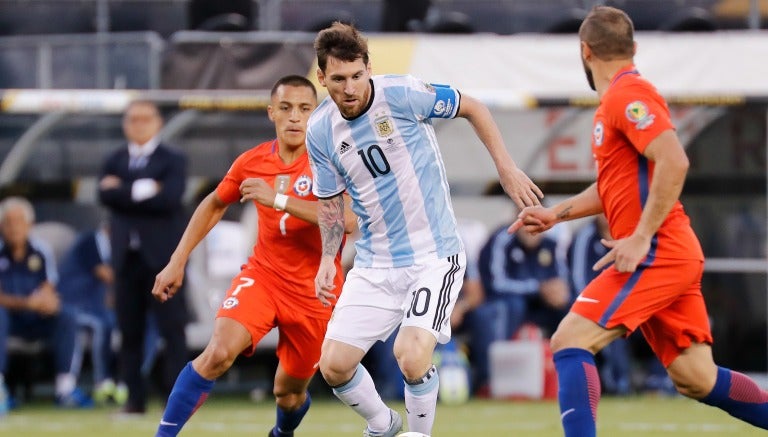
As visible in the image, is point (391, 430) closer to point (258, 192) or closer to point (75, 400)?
point (258, 192)

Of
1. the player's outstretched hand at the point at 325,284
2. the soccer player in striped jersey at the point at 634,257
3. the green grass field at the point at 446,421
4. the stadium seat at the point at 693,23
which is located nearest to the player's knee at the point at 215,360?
the player's outstretched hand at the point at 325,284

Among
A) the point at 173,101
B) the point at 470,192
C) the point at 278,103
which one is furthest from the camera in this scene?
the point at 470,192

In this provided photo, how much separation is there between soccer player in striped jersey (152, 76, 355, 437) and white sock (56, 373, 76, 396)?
191 inches

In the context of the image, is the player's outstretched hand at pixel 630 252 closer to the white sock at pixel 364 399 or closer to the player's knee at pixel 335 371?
the player's knee at pixel 335 371

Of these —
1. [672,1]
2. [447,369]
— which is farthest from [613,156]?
[672,1]

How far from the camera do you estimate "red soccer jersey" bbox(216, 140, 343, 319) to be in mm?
7992

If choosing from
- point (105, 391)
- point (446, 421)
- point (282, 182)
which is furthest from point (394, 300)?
point (105, 391)

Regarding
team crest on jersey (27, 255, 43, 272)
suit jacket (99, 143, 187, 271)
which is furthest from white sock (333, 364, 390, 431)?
team crest on jersey (27, 255, 43, 272)

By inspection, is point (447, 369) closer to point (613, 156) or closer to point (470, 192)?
point (470, 192)

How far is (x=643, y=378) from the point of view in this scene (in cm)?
1387

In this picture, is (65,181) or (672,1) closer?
(65,181)

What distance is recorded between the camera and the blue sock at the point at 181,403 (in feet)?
24.8

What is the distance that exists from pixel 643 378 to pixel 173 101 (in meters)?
5.14

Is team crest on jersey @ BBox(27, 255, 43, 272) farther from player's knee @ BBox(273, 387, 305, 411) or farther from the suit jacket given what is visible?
player's knee @ BBox(273, 387, 305, 411)
